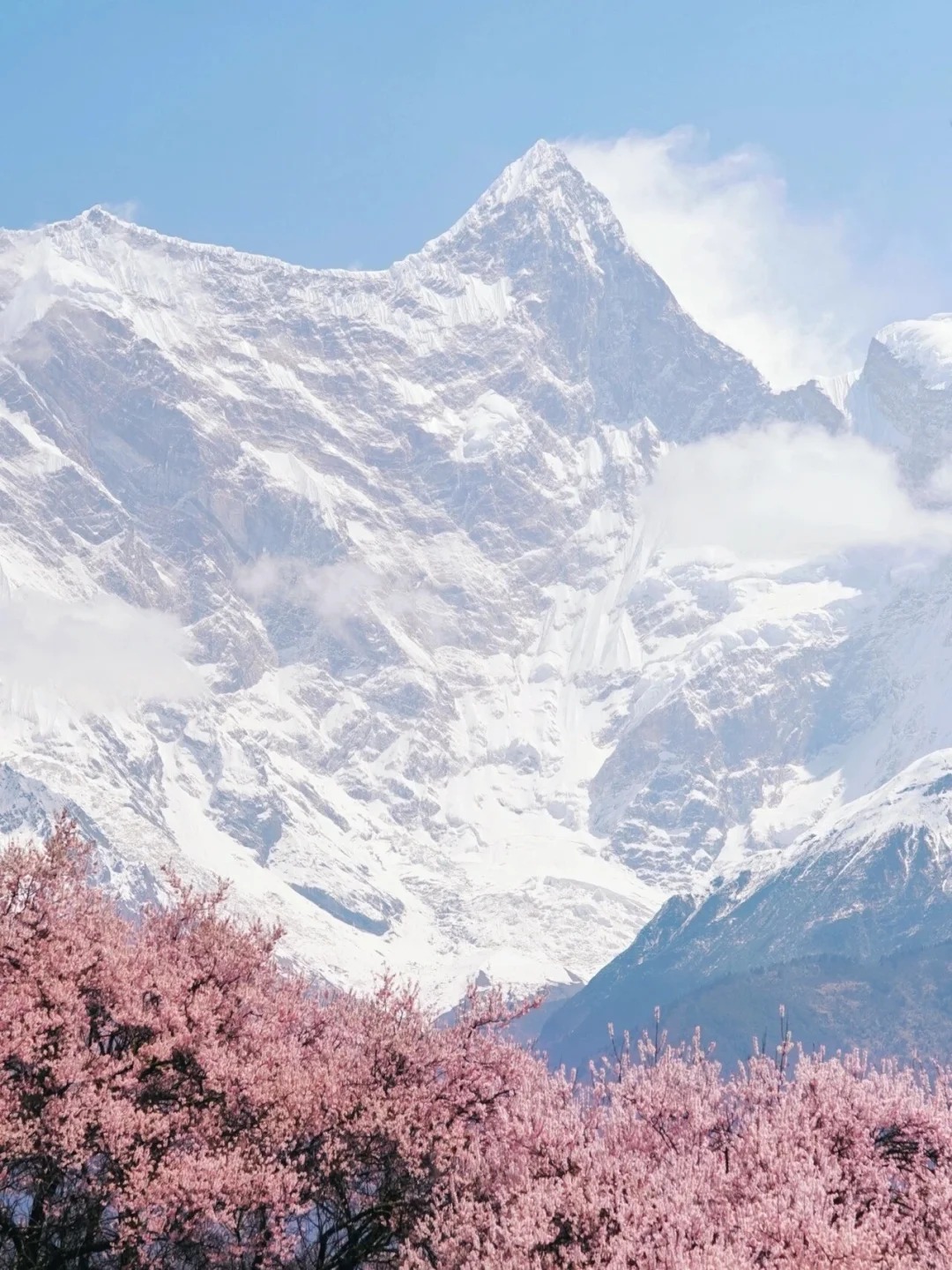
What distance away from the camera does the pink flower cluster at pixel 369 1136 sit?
127 feet

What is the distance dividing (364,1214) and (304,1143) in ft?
8.34

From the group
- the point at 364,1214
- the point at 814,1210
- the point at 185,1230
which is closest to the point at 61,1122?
the point at 185,1230

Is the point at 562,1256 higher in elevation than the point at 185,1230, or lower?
higher

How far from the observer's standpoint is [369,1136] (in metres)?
43.4

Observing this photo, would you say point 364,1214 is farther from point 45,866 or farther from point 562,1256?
point 45,866

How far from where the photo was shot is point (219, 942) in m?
49.1

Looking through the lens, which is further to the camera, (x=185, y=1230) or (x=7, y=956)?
(x=7, y=956)

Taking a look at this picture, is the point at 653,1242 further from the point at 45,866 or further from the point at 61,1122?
the point at 45,866

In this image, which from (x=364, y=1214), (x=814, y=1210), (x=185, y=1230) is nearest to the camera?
(x=814, y=1210)

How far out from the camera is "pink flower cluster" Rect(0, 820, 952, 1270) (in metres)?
38.6

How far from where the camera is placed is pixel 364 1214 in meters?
43.3

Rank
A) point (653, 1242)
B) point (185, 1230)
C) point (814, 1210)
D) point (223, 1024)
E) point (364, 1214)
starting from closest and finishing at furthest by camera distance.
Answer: point (814, 1210) < point (653, 1242) < point (185, 1230) < point (364, 1214) < point (223, 1024)

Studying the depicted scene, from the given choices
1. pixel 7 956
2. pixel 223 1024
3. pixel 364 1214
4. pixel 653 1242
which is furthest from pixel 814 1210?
pixel 7 956

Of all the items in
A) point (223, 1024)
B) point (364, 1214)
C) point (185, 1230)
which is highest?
point (223, 1024)
